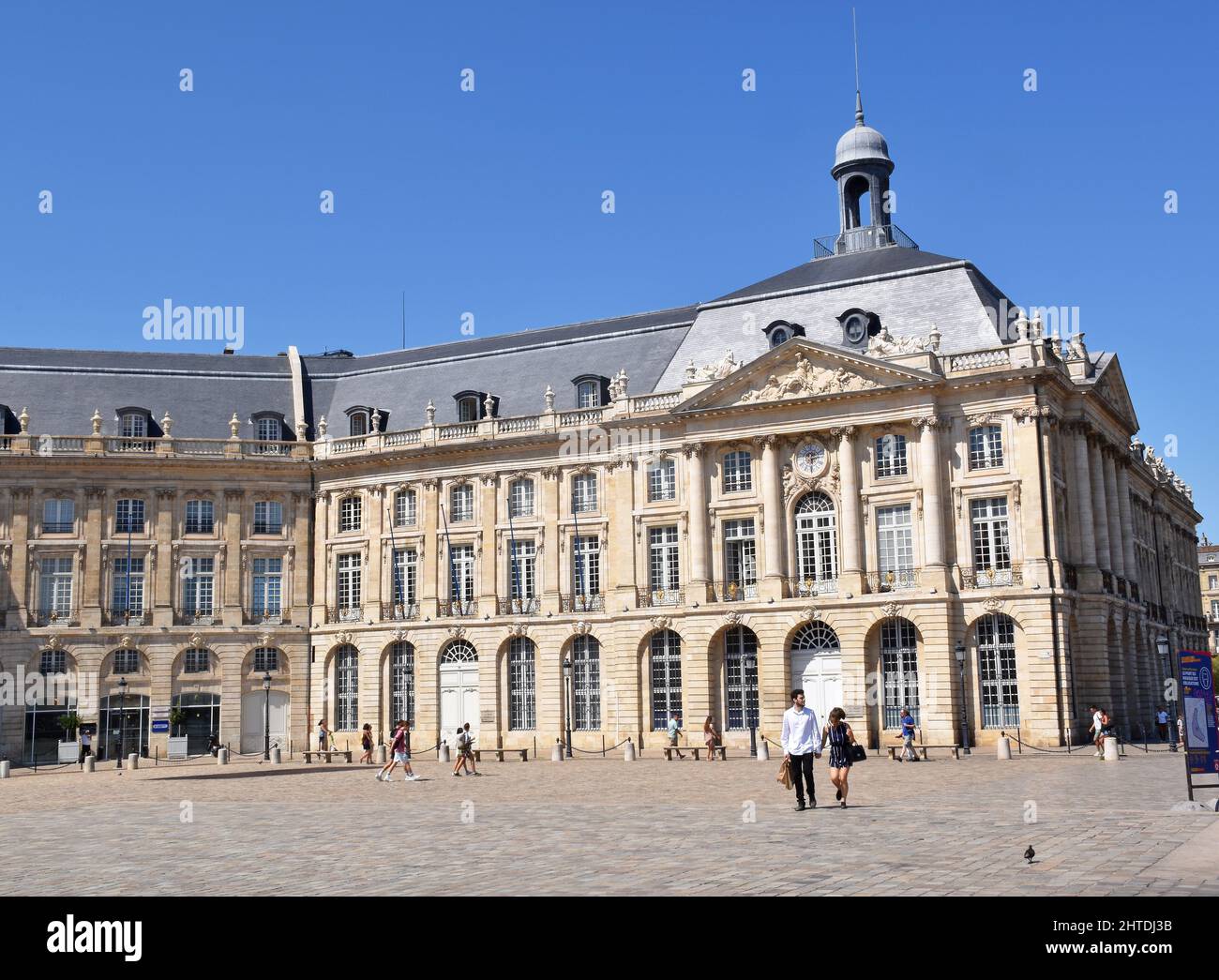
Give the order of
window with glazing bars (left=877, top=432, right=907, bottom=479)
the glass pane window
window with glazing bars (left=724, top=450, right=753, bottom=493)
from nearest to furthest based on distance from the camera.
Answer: window with glazing bars (left=877, top=432, right=907, bottom=479) → window with glazing bars (left=724, top=450, right=753, bottom=493) → the glass pane window

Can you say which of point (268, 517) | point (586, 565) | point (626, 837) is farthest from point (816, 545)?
→ point (626, 837)

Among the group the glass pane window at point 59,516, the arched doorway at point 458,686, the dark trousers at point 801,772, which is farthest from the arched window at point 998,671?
the glass pane window at point 59,516

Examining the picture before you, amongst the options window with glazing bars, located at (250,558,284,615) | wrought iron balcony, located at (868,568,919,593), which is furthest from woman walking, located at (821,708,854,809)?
window with glazing bars, located at (250,558,284,615)

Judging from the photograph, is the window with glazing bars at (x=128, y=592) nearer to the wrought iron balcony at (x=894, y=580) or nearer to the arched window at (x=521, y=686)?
the arched window at (x=521, y=686)

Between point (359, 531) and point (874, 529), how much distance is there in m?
23.6

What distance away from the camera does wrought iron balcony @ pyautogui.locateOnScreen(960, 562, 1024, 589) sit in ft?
155

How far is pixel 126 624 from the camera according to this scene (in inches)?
2312

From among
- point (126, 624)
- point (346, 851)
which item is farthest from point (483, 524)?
point (346, 851)

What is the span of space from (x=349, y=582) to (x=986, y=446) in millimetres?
28485

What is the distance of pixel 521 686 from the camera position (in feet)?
186

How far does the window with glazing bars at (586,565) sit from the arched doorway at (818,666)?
9.36 m

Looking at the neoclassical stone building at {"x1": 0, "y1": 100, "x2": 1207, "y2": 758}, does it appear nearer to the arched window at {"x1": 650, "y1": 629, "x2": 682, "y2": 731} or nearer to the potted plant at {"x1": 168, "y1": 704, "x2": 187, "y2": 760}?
the arched window at {"x1": 650, "y1": 629, "x2": 682, "y2": 731}

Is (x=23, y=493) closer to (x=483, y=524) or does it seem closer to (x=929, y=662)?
(x=483, y=524)

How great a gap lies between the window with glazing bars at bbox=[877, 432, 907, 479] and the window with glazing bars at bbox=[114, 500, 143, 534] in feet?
106
